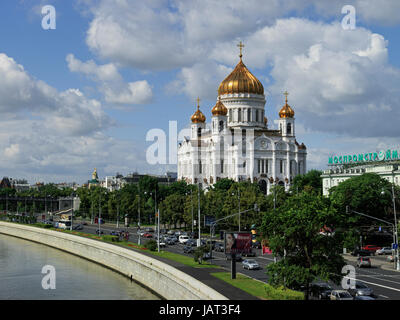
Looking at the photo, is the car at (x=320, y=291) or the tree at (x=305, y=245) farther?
the car at (x=320, y=291)

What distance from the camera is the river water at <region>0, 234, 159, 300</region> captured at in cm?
5200

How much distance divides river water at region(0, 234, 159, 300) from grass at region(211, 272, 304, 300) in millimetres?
8896

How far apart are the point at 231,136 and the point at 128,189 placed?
2939cm

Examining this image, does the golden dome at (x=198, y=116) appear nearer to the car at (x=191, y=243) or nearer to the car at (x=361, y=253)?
the car at (x=191, y=243)

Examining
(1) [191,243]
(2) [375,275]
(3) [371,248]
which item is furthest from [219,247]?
(2) [375,275]

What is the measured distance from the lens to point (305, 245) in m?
37.7

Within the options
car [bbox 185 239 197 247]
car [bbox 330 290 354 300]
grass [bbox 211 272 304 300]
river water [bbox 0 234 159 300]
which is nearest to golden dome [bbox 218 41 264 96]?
car [bbox 185 239 197 247]

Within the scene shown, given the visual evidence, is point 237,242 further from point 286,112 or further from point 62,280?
point 286,112

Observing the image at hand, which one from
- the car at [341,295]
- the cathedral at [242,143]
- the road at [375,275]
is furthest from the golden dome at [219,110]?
the car at [341,295]

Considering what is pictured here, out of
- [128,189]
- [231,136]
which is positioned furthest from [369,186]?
[128,189]

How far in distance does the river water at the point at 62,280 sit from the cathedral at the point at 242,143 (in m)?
62.9

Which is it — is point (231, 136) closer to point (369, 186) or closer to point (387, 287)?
point (369, 186)

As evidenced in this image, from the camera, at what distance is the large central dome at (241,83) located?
14900 cm

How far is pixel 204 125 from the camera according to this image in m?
157
